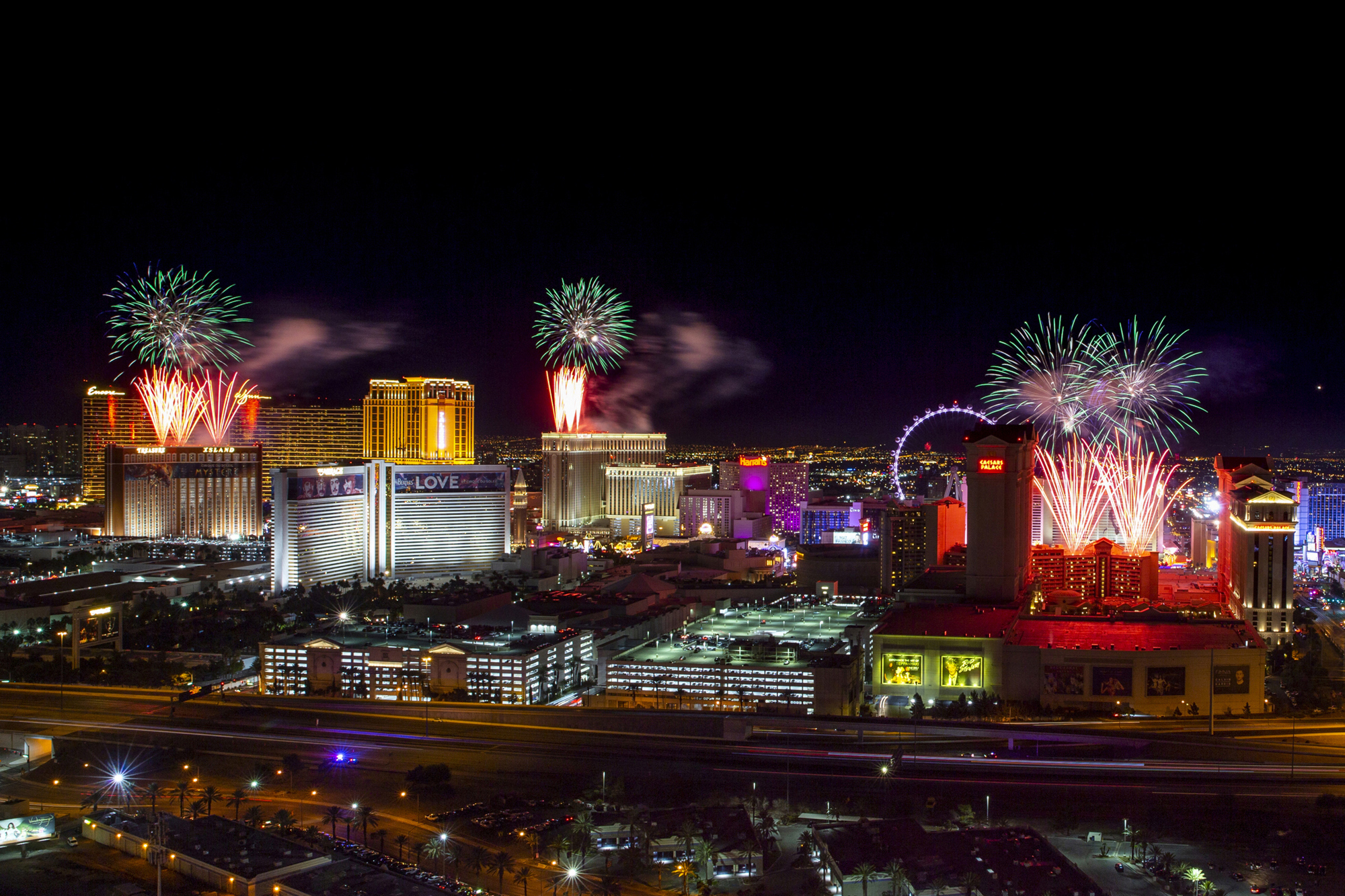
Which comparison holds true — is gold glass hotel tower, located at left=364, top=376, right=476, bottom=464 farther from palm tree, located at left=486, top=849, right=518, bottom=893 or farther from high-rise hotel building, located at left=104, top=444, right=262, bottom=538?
palm tree, located at left=486, top=849, right=518, bottom=893

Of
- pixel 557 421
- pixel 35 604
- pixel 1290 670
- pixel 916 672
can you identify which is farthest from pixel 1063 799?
pixel 557 421

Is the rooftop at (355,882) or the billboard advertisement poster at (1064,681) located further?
the billboard advertisement poster at (1064,681)

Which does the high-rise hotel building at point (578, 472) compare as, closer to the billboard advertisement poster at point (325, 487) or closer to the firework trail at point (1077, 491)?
the billboard advertisement poster at point (325, 487)

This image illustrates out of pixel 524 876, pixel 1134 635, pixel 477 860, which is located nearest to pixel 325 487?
pixel 1134 635

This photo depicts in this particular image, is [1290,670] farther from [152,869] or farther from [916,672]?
[152,869]

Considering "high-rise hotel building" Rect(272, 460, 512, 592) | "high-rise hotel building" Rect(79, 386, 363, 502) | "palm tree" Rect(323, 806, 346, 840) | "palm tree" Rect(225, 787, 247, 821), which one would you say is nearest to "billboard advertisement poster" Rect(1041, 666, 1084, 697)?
"palm tree" Rect(323, 806, 346, 840)

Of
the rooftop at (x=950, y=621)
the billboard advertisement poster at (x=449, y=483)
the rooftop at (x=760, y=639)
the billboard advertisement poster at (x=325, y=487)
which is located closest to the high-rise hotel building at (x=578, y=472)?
the billboard advertisement poster at (x=449, y=483)
